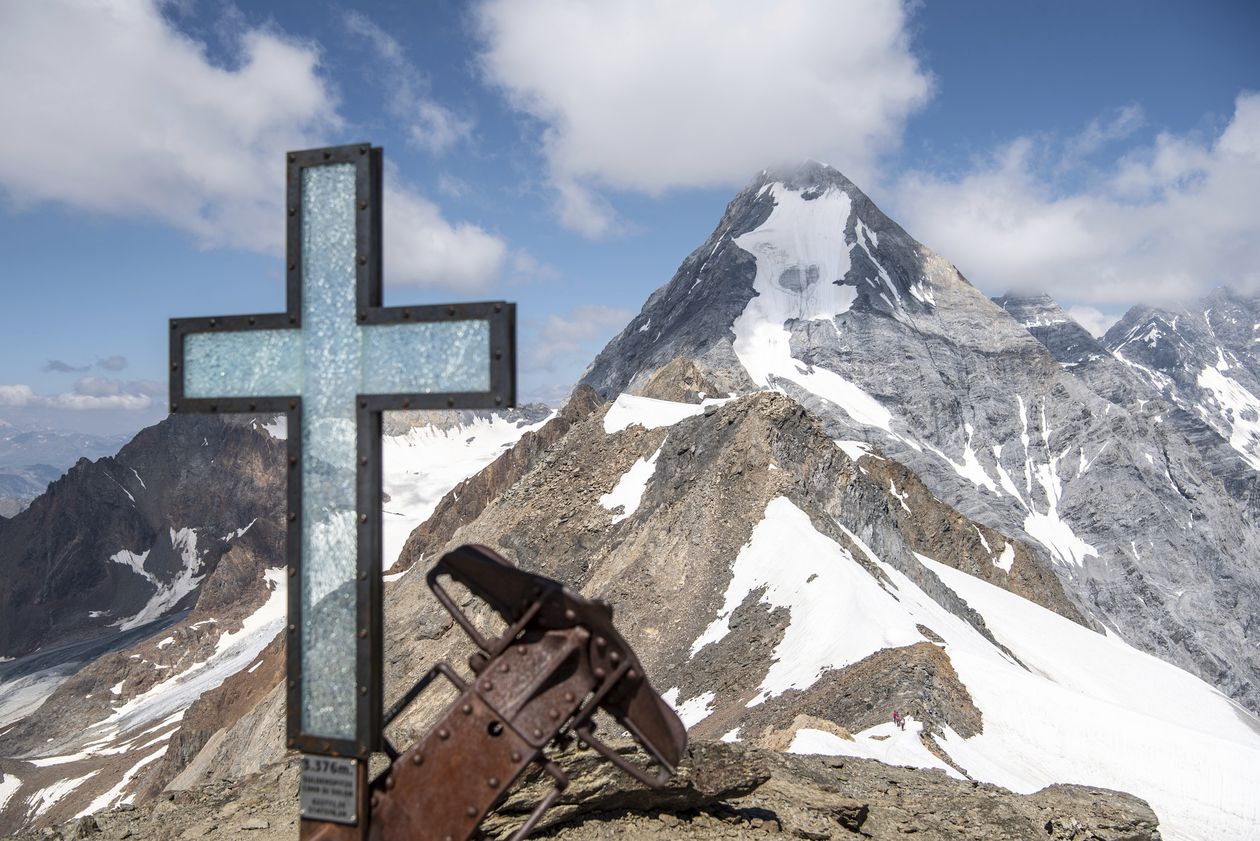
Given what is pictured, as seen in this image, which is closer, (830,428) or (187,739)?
(187,739)

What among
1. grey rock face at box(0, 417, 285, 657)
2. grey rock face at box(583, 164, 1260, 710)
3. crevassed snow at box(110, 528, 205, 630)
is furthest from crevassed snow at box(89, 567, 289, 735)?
grey rock face at box(583, 164, 1260, 710)

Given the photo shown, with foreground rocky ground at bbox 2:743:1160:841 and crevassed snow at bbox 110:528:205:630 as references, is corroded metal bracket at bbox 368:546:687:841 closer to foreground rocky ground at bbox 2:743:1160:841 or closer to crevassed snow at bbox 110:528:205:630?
foreground rocky ground at bbox 2:743:1160:841

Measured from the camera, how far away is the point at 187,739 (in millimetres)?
52906

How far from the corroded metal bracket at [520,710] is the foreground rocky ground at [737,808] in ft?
7.39

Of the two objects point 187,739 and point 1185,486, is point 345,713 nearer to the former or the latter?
point 187,739

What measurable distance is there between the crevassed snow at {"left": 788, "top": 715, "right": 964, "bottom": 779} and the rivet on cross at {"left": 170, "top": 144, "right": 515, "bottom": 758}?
22.2 feet

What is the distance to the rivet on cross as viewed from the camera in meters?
3.57

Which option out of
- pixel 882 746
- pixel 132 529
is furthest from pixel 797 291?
pixel 132 529

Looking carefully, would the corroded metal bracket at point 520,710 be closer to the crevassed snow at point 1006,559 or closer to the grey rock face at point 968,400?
the crevassed snow at point 1006,559

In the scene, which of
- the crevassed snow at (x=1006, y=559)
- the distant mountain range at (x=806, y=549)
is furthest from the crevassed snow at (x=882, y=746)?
the crevassed snow at (x=1006, y=559)

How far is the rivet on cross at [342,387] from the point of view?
357 centimetres

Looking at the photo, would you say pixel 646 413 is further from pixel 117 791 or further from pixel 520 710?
pixel 117 791

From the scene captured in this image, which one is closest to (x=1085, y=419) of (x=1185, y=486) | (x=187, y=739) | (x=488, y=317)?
(x=1185, y=486)

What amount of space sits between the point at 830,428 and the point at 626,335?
47.7 meters
